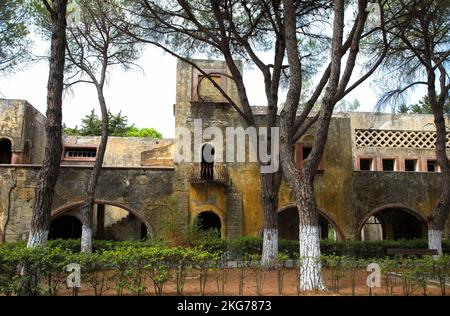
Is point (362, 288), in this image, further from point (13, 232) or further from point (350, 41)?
point (13, 232)

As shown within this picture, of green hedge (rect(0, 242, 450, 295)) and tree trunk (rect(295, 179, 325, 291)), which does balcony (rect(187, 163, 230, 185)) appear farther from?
tree trunk (rect(295, 179, 325, 291))

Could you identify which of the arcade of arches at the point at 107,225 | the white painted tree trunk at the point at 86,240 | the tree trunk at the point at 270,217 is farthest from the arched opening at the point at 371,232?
the white painted tree trunk at the point at 86,240

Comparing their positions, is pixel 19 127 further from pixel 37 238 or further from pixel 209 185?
pixel 37 238

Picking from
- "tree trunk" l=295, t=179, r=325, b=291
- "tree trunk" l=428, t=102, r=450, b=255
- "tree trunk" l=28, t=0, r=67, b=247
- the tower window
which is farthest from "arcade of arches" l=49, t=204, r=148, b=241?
"tree trunk" l=295, t=179, r=325, b=291

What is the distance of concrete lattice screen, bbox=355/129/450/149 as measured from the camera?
16422 millimetres

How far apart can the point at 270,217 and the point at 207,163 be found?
526 centimetres

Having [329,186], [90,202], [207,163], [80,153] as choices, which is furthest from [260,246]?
[80,153]

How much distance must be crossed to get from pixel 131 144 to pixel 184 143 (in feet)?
20.1

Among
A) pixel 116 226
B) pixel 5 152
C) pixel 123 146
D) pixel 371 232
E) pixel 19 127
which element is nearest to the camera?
pixel 19 127

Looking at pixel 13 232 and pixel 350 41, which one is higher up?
Answer: pixel 350 41

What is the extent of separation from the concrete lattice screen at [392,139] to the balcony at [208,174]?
5.22 metres

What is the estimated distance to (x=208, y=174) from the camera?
14914mm
